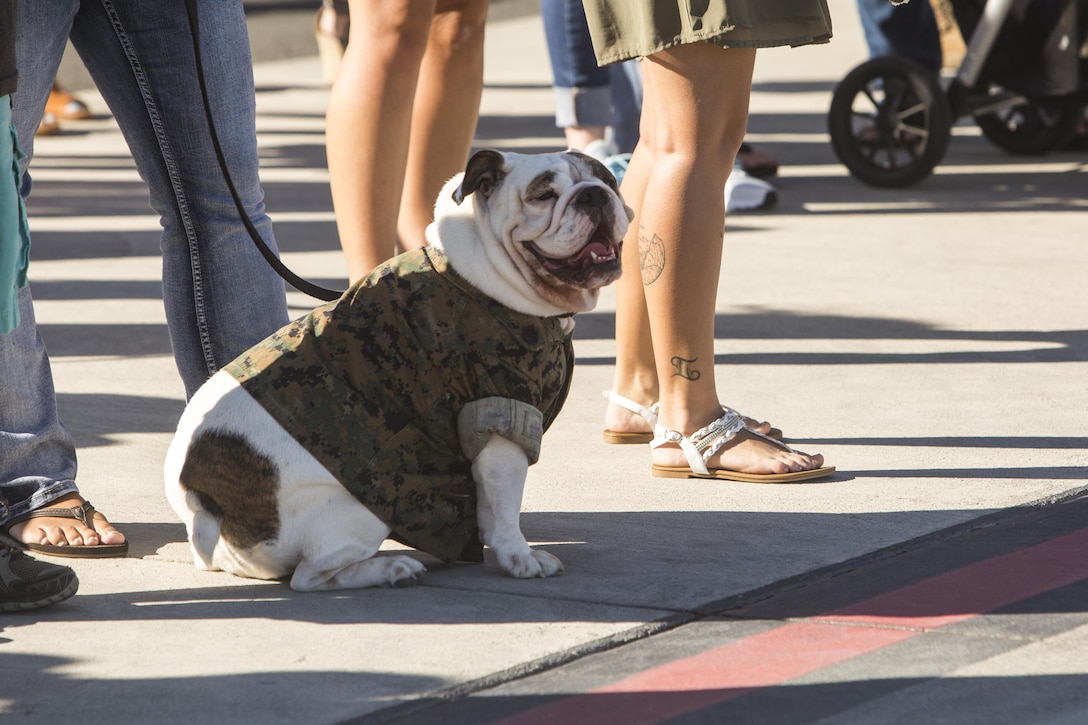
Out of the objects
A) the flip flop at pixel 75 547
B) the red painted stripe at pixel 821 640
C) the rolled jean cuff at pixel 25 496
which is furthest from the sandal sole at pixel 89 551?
the red painted stripe at pixel 821 640

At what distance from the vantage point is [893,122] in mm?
7977

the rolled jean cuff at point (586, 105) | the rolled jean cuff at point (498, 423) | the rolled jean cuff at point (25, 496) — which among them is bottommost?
the rolled jean cuff at point (25, 496)

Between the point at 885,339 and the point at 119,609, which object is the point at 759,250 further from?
the point at 119,609

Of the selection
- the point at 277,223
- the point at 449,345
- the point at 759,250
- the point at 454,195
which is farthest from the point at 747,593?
the point at 277,223

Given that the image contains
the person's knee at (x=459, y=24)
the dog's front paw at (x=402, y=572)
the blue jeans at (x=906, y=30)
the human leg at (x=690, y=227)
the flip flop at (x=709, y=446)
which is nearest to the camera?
the dog's front paw at (x=402, y=572)

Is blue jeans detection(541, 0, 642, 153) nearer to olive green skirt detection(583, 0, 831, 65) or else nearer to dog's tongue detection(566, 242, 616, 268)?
olive green skirt detection(583, 0, 831, 65)

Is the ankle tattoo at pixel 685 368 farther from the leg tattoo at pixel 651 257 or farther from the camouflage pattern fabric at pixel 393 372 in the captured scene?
the camouflage pattern fabric at pixel 393 372

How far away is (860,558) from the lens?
321 cm

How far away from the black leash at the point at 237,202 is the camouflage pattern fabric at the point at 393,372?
1.14 ft

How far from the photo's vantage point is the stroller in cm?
785

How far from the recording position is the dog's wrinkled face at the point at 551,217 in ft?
10.1

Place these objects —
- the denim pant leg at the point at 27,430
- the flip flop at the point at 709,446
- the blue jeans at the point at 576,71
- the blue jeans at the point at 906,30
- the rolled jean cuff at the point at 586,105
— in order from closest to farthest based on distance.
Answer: the denim pant leg at the point at 27,430 < the flip flop at the point at 709,446 < the blue jeans at the point at 576,71 < the rolled jean cuff at the point at 586,105 < the blue jeans at the point at 906,30

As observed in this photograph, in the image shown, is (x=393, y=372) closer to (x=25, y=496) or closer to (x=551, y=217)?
(x=551, y=217)

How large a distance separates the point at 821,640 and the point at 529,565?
652mm
